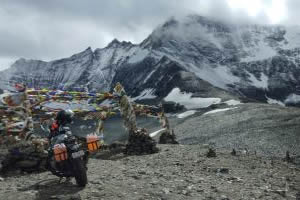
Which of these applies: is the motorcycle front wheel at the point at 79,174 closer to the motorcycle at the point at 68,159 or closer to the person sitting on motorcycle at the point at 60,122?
the motorcycle at the point at 68,159

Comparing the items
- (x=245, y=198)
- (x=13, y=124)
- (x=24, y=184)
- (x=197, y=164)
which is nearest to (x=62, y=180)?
(x=24, y=184)

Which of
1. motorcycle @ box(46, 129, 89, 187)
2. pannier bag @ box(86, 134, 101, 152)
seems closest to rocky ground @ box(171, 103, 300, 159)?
pannier bag @ box(86, 134, 101, 152)

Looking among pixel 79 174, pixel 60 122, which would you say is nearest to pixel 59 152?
pixel 79 174

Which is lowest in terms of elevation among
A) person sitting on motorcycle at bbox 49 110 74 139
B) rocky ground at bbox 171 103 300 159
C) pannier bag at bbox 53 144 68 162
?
rocky ground at bbox 171 103 300 159

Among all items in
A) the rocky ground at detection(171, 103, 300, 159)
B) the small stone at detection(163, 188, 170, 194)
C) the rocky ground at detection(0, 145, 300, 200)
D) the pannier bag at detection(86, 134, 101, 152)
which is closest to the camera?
the rocky ground at detection(0, 145, 300, 200)

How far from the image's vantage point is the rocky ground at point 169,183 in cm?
1171

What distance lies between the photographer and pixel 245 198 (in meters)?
11.9

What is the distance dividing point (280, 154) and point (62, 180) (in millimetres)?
37785

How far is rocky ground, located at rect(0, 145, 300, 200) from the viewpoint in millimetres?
11711

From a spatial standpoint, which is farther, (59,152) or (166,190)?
(166,190)

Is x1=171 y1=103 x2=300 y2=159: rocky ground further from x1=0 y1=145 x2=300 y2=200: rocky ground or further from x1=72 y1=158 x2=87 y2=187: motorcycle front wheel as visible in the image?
x1=72 y1=158 x2=87 y2=187: motorcycle front wheel

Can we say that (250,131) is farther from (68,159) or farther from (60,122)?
(68,159)

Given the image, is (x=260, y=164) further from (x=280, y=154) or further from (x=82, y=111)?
(x=280, y=154)

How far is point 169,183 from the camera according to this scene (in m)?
13.4
